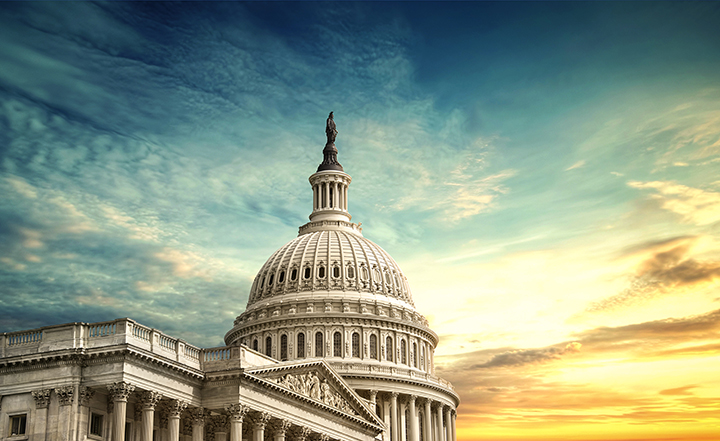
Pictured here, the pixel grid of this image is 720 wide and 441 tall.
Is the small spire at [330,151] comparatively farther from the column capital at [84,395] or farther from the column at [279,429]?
the column capital at [84,395]

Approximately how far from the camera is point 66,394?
50281mm

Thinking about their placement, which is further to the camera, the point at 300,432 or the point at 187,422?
the point at 300,432

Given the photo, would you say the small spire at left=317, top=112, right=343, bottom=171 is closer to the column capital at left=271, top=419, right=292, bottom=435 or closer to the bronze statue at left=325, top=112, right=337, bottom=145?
the bronze statue at left=325, top=112, right=337, bottom=145

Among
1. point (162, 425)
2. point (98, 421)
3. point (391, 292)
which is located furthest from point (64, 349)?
point (391, 292)

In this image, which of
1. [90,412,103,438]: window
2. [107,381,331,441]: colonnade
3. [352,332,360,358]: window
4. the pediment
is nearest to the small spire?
[352,332,360,358]: window

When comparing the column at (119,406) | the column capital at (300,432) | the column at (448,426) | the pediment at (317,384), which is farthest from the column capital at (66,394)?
the column at (448,426)

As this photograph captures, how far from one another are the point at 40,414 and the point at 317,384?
24.3 metres

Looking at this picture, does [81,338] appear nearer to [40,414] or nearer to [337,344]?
[40,414]

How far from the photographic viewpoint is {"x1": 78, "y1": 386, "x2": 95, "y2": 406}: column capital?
50594 millimetres

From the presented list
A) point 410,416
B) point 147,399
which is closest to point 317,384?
point 147,399

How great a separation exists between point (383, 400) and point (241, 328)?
857 inches

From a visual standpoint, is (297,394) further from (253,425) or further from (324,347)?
(324,347)

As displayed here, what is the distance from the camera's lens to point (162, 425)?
5659 cm

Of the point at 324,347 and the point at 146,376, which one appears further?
the point at 324,347
